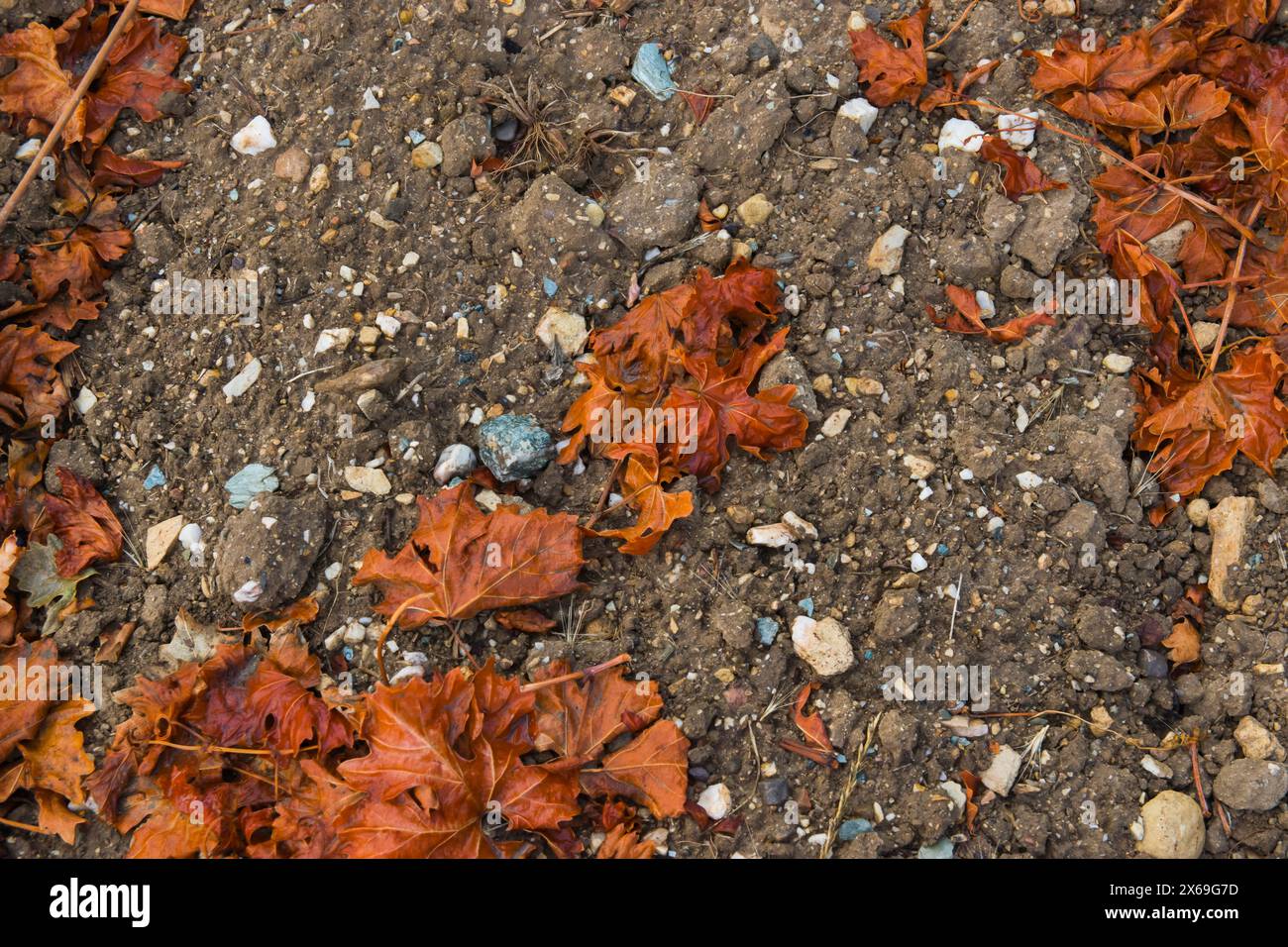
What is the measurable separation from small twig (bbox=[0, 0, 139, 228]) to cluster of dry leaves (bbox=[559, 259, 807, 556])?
1974 mm

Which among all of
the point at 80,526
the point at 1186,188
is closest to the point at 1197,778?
the point at 1186,188

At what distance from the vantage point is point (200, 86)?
11.1ft

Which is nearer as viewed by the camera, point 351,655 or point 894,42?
point 351,655

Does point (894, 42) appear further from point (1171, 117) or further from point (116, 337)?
point (116, 337)

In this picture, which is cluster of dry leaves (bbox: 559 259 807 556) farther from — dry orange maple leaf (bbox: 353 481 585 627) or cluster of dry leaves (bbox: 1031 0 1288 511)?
cluster of dry leaves (bbox: 1031 0 1288 511)

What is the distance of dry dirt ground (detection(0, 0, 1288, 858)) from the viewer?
2.69 meters

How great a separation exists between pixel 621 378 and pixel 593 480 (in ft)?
1.11

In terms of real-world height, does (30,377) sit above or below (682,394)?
below

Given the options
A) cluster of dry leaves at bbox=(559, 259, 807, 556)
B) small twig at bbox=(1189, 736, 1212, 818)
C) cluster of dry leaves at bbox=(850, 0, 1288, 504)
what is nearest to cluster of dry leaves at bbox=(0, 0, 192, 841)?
cluster of dry leaves at bbox=(559, 259, 807, 556)

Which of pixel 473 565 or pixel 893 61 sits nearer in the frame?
pixel 473 565

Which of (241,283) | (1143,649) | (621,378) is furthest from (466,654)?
(1143,649)

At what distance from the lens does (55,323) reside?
3.11 meters

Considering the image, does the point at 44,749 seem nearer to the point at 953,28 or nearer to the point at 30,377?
the point at 30,377

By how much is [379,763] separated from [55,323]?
6.38ft
